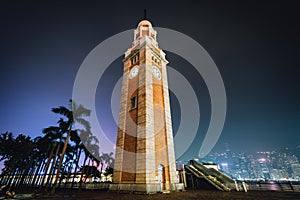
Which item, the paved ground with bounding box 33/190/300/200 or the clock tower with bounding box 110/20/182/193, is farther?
the clock tower with bounding box 110/20/182/193

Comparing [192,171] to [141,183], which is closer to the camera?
[141,183]

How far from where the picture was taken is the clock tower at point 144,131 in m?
15.3

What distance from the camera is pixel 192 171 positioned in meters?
22.9

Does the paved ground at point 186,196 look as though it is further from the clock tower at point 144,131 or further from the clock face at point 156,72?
the clock face at point 156,72

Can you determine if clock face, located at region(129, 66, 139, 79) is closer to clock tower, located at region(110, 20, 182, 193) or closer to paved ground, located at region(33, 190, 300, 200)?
clock tower, located at region(110, 20, 182, 193)

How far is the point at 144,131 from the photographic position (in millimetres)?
16547

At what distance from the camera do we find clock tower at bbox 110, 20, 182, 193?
15.3 m

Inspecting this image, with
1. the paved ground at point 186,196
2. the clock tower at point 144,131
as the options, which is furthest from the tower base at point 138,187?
the paved ground at point 186,196

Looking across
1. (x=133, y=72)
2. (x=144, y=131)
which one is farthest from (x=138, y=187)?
(x=133, y=72)

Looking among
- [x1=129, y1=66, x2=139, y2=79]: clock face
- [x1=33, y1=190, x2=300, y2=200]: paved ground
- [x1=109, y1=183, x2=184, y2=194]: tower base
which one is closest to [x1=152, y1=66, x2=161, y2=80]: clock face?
[x1=129, y1=66, x2=139, y2=79]: clock face

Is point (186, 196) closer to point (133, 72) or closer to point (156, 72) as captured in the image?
point (156, 72)

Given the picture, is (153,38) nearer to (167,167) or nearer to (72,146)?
(167,167)

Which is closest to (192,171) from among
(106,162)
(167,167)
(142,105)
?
(167,167)

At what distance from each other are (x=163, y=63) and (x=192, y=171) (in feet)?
59.3
